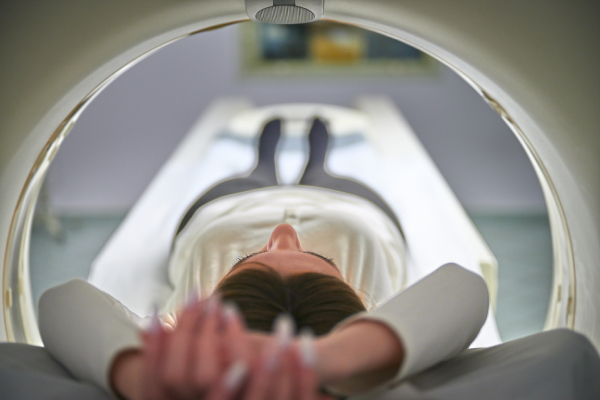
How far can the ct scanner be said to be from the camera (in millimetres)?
356

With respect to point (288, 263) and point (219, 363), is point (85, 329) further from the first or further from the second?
point (288, 263)

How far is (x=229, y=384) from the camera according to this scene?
26 cm

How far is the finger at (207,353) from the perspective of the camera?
10.6 inches

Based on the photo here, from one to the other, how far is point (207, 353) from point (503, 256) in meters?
2.08

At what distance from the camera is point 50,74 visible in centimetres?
39

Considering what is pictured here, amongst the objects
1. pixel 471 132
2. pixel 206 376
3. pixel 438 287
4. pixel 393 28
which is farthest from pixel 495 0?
pixel 471 132

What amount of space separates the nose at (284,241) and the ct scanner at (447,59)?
34 cm

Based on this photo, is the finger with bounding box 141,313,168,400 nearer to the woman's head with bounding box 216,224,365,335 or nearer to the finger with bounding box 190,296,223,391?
the finger with bounding box 190,296,223,391

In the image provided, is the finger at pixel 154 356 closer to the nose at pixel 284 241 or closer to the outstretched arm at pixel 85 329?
the outstretched arm at pixel 85 329

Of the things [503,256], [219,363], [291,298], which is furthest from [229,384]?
[503,256]

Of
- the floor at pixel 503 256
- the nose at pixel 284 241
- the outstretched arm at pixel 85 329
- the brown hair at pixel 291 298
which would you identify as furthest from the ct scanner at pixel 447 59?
the floor at pixel 503 256

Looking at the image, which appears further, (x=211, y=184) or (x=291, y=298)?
(x=211, y=184)

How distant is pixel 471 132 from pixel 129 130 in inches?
71.5

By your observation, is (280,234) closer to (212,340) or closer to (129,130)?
(212,340)
